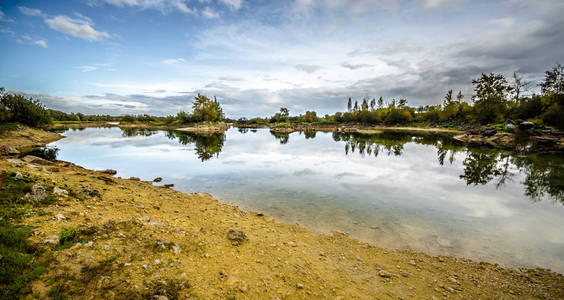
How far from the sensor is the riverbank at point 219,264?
4289 mm

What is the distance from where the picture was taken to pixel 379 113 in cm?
12531

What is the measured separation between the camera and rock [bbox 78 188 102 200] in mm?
8117

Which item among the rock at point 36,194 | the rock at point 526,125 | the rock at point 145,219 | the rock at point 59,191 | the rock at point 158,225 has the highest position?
the rock at point 526,125

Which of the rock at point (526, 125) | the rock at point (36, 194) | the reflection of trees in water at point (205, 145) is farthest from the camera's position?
the rock at point (526, 125)

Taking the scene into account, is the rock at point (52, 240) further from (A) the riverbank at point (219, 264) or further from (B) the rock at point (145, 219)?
(B) the rock at point (145, 219)

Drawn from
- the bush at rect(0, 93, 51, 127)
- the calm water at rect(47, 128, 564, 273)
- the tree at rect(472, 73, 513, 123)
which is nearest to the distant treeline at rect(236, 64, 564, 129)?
the tree at rect(472, 73, 513, 123)

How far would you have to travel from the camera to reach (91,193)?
8.30m

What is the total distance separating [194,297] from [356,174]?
17.4 metres

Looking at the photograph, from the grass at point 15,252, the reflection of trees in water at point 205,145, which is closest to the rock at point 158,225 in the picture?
the grass at point 15,252

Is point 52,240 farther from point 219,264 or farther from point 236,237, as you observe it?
point 236,237

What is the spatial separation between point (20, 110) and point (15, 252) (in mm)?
56530

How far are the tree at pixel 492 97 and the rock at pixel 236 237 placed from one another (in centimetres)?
9429

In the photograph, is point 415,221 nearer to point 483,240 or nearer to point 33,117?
point 483,240

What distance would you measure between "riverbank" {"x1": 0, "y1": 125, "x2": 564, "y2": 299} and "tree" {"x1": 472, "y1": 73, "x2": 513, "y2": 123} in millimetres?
89021
